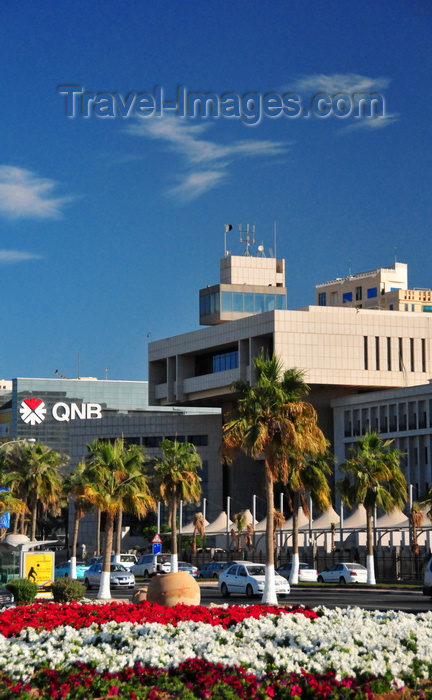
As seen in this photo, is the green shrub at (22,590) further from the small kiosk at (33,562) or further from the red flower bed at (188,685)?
the red flower bed at (188,685)

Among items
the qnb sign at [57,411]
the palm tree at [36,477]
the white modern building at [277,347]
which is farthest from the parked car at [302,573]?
the qnb sign at [57,411]

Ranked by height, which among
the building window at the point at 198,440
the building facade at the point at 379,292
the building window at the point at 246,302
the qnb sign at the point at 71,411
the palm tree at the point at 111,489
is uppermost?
the building facade at the point at 379,292

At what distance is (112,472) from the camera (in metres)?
46.5

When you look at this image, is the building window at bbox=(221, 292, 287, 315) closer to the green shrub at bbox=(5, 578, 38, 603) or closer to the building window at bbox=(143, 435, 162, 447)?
the building window at bbox=(143, 435, 162, 447)

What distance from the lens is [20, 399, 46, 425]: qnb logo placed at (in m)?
167

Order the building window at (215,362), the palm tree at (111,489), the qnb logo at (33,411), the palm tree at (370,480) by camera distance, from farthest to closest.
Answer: the qnb logo at (33,411) < the building window at (215,362) < the palm tree at (370,480) < the palm tree at (111,489)

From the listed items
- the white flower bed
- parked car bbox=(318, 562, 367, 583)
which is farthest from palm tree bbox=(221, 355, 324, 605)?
the white flower bed

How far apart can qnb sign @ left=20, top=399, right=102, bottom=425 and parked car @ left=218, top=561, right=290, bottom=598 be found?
121 m

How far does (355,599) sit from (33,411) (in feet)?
427

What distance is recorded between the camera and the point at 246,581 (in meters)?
45.2

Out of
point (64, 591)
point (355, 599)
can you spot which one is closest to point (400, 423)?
point (355, 599)

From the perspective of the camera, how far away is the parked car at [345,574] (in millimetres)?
58319

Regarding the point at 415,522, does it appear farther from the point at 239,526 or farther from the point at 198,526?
the point at 198,526

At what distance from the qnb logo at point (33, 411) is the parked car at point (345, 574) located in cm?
11132
